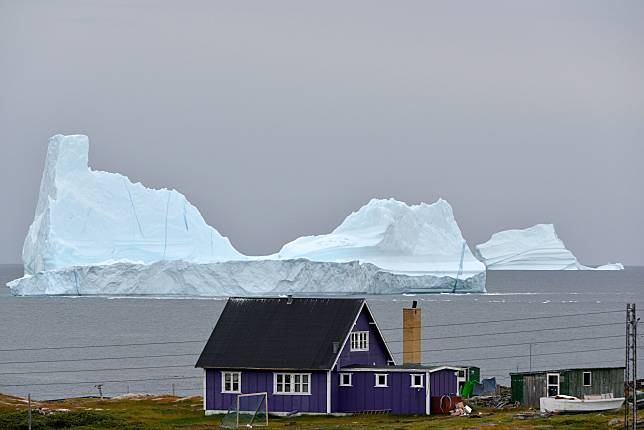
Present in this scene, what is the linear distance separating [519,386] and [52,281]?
94415 millimetres

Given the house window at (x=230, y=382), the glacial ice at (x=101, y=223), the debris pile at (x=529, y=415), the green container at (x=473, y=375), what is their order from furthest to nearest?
1. the glacial ice at (x=101, y=223)
2. the green container at (x=473, y=375)
3. the house window at (x=230, y=382)
4. the debris pile at (x=529, y=415)

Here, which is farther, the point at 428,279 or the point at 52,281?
the point at 428,279

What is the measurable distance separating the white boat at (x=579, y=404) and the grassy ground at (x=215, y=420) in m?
0.74

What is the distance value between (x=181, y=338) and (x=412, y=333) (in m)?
58.7

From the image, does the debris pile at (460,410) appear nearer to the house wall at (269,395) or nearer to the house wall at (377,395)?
the house wall at (377,395)

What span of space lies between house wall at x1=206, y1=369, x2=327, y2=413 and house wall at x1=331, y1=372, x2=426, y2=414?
41cm

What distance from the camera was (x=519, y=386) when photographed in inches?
1580

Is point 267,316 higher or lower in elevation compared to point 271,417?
higher

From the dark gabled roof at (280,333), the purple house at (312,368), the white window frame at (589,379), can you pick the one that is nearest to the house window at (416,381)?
the purple house at (312,368)

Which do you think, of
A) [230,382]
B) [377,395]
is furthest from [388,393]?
[230,382]

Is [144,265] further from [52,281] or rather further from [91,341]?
[91,341]

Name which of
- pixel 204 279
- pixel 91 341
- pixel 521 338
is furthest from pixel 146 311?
pixel 521 338

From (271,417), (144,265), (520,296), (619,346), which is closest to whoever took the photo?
(271,417)

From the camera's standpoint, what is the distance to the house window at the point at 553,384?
129ft
